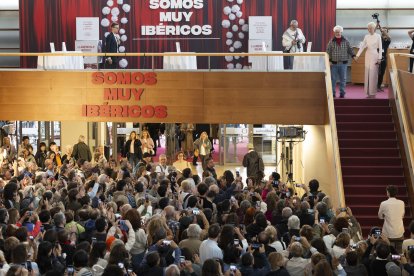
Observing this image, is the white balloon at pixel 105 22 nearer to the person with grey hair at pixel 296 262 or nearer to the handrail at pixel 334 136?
the handrail at pixel 334 136

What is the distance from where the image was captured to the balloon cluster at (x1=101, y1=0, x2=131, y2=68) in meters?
26.4

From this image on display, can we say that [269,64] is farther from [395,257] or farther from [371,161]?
[395,257]

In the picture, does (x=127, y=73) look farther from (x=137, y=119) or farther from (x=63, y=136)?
(x=63, y=136)

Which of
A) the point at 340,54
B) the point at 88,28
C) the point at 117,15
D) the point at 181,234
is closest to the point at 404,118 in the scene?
the point at 340,54

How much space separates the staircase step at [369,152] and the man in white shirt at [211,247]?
842cm

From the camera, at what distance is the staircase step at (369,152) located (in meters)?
18.3

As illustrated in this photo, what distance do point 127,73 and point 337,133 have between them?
225 inches

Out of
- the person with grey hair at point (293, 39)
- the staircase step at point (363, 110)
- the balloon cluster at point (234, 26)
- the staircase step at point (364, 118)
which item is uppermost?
the balloon cluster at point (234, 26)

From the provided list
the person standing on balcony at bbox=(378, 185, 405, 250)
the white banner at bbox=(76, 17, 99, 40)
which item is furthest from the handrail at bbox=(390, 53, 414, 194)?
the white banner at bbox=(76, 17, 99, 40)

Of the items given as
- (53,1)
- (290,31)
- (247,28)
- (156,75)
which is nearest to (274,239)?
(156,75)

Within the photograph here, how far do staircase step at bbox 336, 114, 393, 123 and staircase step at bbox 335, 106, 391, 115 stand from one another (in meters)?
0.18

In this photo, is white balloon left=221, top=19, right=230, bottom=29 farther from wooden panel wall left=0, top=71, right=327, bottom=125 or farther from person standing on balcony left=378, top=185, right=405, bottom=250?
person standing on balcony left=378, top=185, right=405, bottom=250

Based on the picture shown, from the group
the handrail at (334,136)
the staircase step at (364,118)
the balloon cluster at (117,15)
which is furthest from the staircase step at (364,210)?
the balloon cluster at (117,15)

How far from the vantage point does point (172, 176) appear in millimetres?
16797
